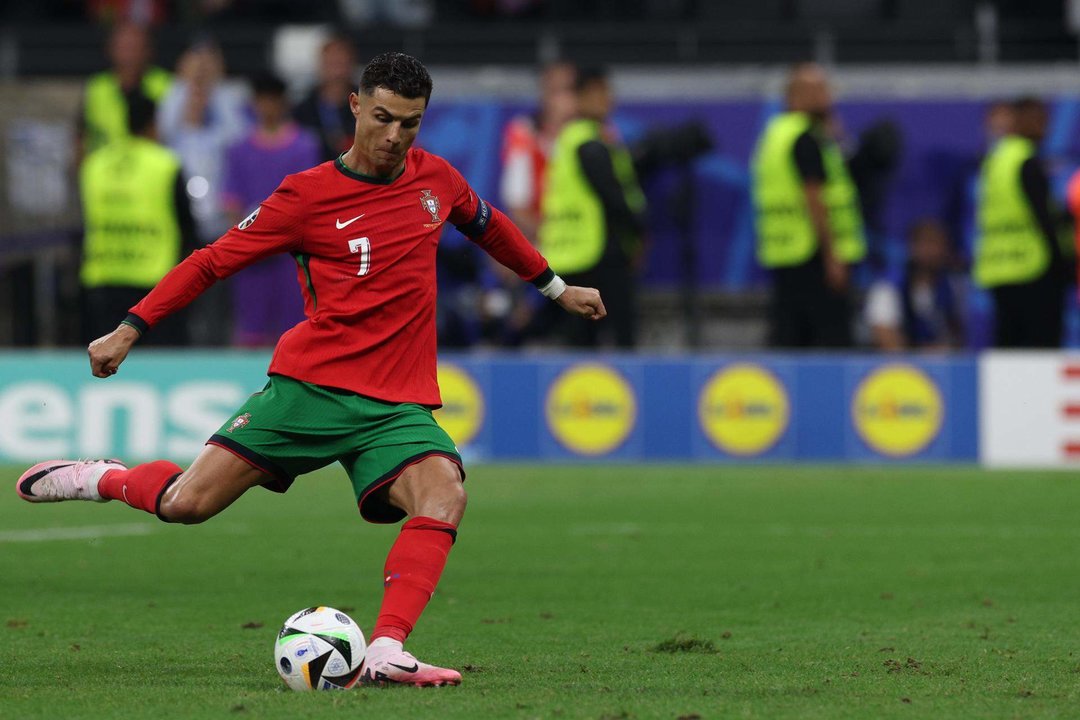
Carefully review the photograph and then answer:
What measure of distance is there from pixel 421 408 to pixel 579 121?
779 centimetres

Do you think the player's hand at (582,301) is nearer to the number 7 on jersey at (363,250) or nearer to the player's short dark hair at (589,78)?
the number 7 on jersey at (363,250)

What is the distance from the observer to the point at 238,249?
5.68 meters

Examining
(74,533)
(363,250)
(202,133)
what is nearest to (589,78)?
(202,133)

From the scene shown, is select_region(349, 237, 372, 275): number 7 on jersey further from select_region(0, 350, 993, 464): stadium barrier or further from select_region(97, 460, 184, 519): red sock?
select_region(0, 350, 993, 464): stadium barrier

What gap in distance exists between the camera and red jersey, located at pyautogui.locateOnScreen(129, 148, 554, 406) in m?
5.69

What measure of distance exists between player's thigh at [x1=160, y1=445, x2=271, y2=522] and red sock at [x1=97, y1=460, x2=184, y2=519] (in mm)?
128

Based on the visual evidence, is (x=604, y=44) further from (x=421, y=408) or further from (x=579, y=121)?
(x=421, y=408)

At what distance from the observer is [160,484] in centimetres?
601

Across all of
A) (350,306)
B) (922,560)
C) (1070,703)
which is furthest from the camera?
(922,560)

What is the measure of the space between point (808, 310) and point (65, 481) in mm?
8739

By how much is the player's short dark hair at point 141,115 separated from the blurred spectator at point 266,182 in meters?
1.29

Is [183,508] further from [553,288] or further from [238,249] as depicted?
[553,288]

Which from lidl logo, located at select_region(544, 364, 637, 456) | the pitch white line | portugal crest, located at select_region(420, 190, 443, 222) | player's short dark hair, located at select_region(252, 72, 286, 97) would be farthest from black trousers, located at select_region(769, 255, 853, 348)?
portugal crest, located at select_region(420, 190, 443, 222)

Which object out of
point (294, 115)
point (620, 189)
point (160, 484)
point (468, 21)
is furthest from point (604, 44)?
point (160, 484)
